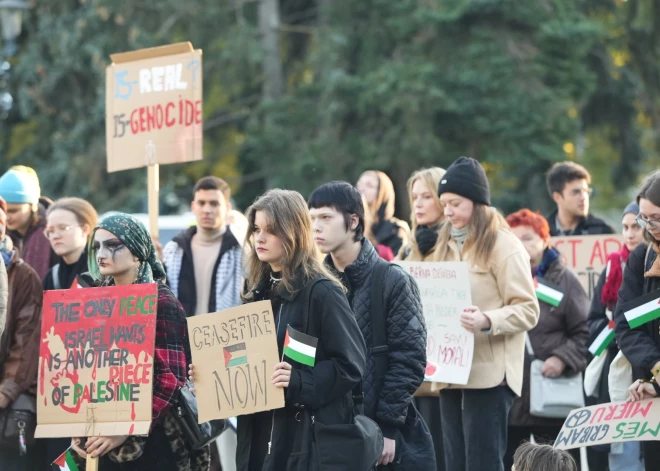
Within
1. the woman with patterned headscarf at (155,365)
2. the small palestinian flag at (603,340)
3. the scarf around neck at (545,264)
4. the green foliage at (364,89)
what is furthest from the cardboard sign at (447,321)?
the green foliage at (364,89)

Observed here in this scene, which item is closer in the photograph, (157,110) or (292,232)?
(292,232)

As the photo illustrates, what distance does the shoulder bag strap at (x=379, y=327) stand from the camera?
5.99 m

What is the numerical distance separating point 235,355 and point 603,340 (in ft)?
10.8

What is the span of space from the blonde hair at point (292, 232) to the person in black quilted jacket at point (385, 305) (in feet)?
1.37

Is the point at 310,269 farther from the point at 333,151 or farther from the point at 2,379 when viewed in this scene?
the point at 333,151

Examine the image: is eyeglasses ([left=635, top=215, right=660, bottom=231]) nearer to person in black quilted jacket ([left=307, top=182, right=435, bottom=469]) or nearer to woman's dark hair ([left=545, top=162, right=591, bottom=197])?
person in black quilted jacket ([left=307, top=182, right=435, bottom=469])

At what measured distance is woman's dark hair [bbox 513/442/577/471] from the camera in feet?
16.5

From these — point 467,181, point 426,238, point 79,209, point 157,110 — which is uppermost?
point 157,110

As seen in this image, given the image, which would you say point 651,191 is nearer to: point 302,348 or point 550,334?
point 302,348

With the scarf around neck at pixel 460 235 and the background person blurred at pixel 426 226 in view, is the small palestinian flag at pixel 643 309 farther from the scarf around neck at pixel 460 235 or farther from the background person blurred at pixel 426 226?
the background person blurred at pixel 426 226

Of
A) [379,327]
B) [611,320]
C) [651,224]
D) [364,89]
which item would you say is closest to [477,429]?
[379,327]

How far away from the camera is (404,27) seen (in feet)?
64.5

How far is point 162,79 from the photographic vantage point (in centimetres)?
886

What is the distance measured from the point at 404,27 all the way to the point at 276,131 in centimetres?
267
